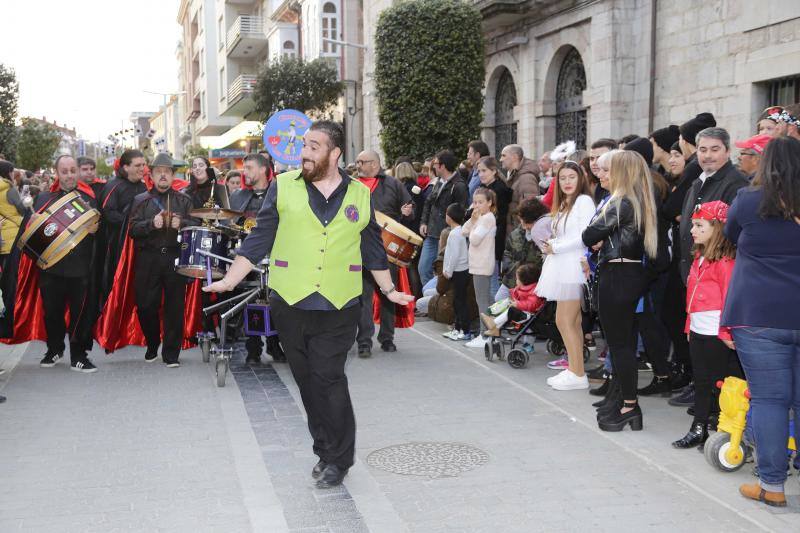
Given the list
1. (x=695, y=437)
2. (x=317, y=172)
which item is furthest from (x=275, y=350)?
(x=695, y=437)

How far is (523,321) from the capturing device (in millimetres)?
8641

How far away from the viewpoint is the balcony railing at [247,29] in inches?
1873

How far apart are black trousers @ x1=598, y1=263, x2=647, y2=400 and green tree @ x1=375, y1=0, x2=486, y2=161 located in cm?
1195

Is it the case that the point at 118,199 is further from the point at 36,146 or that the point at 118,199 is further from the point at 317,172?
the point at 36,146

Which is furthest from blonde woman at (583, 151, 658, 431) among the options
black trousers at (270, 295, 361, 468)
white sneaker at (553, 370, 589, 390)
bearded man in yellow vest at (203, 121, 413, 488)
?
black trousers at (270, 295, 361, 468)

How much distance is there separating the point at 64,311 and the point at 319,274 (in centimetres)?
478

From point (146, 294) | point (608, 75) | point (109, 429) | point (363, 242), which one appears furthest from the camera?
point (608, 75)

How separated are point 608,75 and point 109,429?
11.6m

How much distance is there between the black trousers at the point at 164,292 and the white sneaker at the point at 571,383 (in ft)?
12.4

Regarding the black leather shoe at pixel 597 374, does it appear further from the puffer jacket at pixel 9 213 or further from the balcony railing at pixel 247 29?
the balcony railing at pixel 247 29

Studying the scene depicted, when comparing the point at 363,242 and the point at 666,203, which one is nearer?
the point at 363,242

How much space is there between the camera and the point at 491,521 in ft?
14.6

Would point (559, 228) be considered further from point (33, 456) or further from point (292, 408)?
point (33, 456)

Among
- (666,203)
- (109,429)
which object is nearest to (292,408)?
(109,429)
